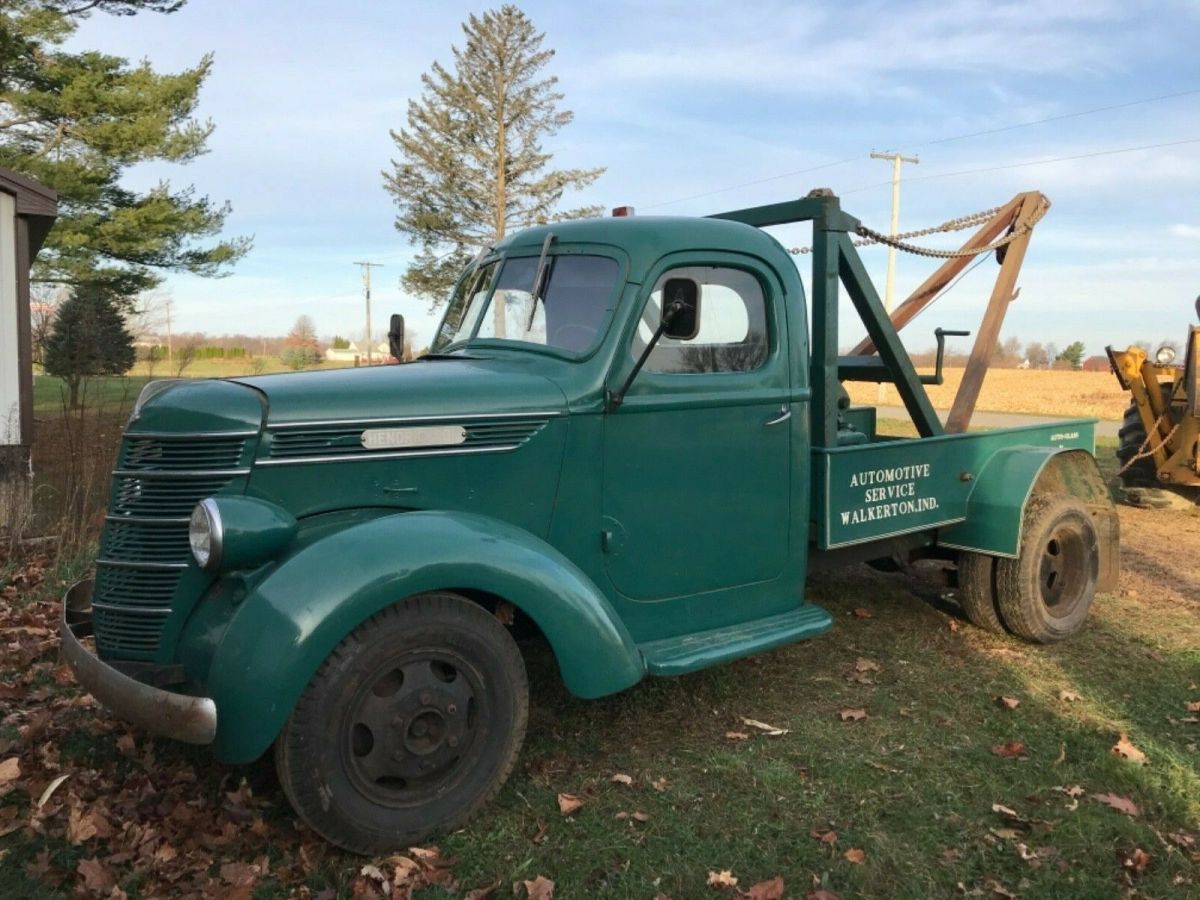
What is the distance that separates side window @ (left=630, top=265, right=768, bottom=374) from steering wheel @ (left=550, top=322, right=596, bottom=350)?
7.4 inches

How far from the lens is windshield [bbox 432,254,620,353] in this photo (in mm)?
3816

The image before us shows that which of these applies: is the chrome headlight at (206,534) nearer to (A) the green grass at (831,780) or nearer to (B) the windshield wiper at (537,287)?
(A) the green grass at (831,780)

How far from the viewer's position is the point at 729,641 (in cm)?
392

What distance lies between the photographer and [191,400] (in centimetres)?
321

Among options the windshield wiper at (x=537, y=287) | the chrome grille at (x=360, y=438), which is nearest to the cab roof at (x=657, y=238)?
the windshield wiper at (x=537, y=287)

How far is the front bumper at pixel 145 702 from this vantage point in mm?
2758

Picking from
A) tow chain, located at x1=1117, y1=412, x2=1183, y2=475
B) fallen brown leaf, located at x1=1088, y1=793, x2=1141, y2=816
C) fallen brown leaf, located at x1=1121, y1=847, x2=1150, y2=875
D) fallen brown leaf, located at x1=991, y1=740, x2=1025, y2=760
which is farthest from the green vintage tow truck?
tow chain, located at x1=1117, y1=412, x2=1183, y2=475

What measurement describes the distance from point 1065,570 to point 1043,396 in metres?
25.4

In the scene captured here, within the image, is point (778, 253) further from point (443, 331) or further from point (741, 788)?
point (741, 788)

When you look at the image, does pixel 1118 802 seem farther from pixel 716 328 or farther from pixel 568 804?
pixel 716 328

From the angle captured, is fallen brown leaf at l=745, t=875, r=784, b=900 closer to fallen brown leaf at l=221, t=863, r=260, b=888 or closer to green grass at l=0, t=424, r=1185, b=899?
green grass at l=0, t=424, r=1185, b=899

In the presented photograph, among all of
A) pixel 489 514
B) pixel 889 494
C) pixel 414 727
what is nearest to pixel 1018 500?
pixel 889 494

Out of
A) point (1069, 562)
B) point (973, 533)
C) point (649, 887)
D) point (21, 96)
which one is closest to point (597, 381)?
point (649, 887)

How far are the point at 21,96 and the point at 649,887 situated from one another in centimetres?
1678
